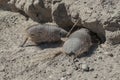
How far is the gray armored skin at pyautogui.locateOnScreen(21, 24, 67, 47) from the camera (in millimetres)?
2896

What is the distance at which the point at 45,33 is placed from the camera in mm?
2896

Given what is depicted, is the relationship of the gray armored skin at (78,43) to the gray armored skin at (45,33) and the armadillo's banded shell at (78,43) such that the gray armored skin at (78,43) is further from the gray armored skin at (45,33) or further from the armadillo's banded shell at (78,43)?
the gray armored skin at (45,33)

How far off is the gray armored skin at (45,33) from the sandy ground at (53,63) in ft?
0.18

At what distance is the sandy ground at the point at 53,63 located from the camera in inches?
96.1

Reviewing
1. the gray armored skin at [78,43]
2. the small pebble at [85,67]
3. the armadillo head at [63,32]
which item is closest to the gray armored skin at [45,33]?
the armadillo head at [63,32]

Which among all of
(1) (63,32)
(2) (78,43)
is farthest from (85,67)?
(1) (63,32)

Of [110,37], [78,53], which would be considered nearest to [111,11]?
[110,37]

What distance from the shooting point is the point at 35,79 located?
2500 mm

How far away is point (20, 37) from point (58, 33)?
41 cm

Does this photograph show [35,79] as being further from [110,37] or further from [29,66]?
[110,37]

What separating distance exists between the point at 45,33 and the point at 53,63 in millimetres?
371

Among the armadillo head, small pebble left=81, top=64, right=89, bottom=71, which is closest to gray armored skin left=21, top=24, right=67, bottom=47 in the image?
the armadillo head

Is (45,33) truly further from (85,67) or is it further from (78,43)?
(85,67)

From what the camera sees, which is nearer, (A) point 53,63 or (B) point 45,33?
(A) point 53,63
